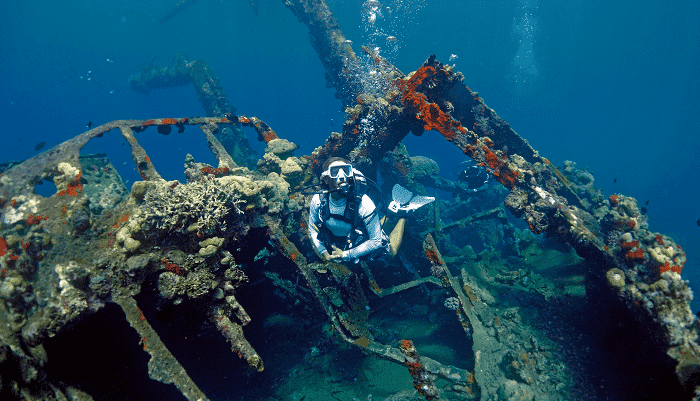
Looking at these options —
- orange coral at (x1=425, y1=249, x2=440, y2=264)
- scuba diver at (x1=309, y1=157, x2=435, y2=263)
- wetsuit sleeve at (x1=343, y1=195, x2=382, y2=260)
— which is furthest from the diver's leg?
wetsuit sleeve at (x1=343, y1=195, x2=382, y2=260)

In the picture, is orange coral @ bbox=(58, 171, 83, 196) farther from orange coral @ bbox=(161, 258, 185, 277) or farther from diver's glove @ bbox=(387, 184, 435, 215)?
diver's glove @ bbox=(387, 184, 435, 215)

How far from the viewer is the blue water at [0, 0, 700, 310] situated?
197ft

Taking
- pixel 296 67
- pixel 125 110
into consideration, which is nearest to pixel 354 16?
pixel 296 67

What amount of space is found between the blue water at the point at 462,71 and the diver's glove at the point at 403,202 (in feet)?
153

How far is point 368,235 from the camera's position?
16.8 ft

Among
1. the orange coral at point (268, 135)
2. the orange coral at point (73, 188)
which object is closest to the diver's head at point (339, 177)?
the orange coral at point (268, 135)

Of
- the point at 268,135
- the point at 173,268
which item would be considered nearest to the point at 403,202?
the point at 268,135

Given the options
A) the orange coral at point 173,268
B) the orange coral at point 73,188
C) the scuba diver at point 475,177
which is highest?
the orange coral at point 73,188

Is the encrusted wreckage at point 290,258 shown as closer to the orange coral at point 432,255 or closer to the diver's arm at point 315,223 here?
the orange coral at point 432,255

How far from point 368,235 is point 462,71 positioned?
10701cm

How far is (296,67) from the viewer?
106m

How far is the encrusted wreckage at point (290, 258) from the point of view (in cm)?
291

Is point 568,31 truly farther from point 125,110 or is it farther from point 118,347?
point 125,110

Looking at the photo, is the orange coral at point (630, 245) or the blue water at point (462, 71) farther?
the blue water at point (462, 71)
